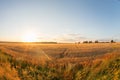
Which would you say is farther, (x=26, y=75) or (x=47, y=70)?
(x=47, y=70)

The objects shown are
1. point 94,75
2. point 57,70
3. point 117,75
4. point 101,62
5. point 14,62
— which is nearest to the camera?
point 117,75

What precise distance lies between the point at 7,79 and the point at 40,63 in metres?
6.70

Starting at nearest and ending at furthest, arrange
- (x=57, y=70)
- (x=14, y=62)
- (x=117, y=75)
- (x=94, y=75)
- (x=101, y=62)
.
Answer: (x=117, y=75), (x=94, y=75), (x=101, y=62), (x=14, y=62), (x=57, y=70)

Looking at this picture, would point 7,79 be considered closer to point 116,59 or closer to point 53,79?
point 53,79

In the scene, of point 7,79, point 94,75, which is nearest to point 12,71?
point 7,79

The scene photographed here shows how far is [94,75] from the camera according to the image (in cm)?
1521

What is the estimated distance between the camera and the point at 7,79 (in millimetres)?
13375

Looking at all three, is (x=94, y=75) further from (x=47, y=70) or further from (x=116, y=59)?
(x=47, y=70)

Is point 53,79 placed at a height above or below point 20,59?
below

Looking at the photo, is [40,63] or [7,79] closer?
[7,79]

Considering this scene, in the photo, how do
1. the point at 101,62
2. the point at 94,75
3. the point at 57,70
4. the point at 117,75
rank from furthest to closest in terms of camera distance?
1. the point at 57,70
2. the point at 101,62
3. the point at 94,75
4. the point at 117,75

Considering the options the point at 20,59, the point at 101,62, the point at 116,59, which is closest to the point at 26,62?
the point at 20,59

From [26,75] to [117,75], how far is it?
18.3ft

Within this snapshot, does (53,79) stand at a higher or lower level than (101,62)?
lower
